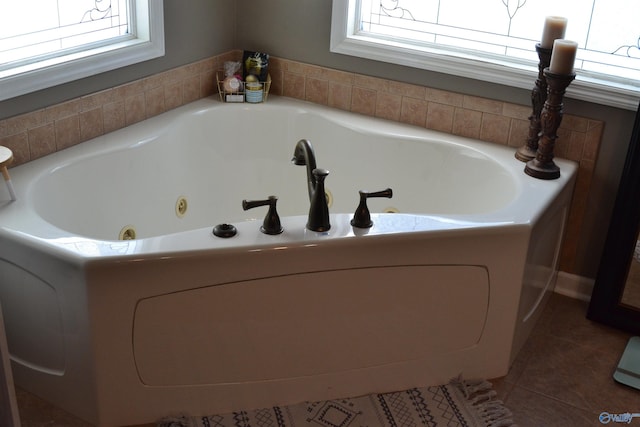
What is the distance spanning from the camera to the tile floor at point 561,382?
7.84 feet

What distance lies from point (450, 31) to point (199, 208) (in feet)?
3.99

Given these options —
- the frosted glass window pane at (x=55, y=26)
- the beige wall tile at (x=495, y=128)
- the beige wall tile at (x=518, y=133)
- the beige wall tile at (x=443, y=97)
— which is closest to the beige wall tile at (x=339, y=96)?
the beige wall tile at (x=443, y=97)

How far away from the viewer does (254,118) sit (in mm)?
3285

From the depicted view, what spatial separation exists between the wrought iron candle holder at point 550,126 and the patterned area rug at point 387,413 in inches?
30.7

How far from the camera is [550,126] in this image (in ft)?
8.79

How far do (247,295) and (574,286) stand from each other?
57.5 inches

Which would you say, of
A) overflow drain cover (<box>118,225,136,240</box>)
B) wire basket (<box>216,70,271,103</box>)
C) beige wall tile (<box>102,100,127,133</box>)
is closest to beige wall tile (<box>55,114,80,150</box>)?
beige wall tile (<box>102,100,127,133</box>)

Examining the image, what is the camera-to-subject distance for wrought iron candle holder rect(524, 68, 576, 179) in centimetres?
260

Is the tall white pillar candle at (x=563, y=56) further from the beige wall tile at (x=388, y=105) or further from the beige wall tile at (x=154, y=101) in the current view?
the beige wall tile at (x=154, y=101)

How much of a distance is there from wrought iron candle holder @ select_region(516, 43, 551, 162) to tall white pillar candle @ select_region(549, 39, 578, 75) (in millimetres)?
129

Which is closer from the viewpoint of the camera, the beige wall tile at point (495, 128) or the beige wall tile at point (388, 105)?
the beige wall tile at point (495, 128)

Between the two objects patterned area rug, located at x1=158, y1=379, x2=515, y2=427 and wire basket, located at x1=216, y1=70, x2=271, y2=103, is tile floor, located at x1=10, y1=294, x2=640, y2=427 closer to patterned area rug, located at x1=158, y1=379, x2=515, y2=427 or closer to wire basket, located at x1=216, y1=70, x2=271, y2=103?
patterned area rug, located at x1=158, y1=379, x2=515, y2=427

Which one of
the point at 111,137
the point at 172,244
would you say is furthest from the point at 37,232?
the point at 111,137

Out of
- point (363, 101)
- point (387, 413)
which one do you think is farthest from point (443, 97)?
point (387, 413)
